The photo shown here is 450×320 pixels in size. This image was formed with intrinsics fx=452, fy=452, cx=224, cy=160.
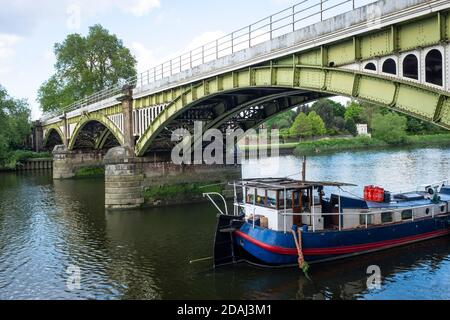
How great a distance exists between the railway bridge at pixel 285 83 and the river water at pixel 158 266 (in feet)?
16.6

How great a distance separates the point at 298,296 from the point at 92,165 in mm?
49119

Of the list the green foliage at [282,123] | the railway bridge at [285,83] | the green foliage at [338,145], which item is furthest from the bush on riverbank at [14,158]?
the green foliage at [282,123]

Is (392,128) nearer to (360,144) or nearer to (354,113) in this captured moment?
(360,144)

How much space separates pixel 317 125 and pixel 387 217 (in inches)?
3249

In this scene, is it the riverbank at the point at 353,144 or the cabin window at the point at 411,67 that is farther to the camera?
the riverbank at the point at 353,144

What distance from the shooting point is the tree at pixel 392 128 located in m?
85.1

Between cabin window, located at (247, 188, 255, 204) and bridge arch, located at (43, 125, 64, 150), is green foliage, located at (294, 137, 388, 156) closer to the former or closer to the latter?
bridge arch, located at (43, 125, 64, 150)

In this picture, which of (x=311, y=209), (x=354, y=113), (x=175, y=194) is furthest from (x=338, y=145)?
(x=311, y=209)

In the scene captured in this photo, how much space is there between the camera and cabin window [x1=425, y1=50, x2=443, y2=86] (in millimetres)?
12758

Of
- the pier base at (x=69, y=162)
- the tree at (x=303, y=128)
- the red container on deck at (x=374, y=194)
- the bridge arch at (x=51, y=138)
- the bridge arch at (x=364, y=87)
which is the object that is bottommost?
the red container on deck at (x=374, y=194)

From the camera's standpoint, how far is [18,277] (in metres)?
17.7

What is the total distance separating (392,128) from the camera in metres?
85.8

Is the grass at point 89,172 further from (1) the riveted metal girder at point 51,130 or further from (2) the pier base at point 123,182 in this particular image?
(2) the pier base at point 123,182

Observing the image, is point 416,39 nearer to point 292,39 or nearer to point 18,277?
point 292,39
